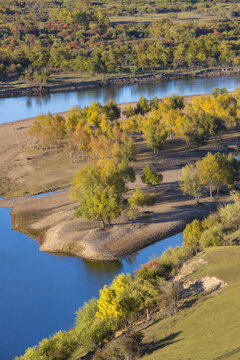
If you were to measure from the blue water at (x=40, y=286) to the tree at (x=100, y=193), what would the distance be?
584 cm

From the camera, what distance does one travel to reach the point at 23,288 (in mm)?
43500

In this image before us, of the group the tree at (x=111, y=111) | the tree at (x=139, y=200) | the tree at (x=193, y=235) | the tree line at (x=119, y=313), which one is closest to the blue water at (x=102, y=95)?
the tree at (x=111, y=111)

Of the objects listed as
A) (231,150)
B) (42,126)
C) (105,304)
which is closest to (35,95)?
(42,126)

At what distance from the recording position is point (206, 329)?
85.8 ft

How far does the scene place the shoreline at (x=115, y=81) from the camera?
146 meters

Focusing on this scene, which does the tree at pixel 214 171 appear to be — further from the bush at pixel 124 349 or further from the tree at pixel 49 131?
the tree at pixel 49 131

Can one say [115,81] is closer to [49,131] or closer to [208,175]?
[49,131]

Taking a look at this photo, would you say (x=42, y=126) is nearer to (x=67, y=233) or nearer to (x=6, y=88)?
(x=67, y=233)

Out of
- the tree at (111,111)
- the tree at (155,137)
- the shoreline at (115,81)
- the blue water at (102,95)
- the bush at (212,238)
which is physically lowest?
the bush at (212,238)

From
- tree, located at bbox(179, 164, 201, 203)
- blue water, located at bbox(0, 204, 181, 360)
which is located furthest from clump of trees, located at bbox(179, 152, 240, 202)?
blue water, located at bbox(0, 204, 181, 360)

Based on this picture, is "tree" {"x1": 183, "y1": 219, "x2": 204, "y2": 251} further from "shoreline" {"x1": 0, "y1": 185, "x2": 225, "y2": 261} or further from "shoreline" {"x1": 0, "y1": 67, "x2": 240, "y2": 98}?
"shoreline" {"x1": 0, "y1": 67, "x2": 240, "y2": 98}

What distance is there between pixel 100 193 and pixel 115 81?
114654mm

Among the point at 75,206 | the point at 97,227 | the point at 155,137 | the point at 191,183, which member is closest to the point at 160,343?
the point at 97,227

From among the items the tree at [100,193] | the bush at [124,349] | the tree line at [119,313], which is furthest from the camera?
the tree at [100,193]
